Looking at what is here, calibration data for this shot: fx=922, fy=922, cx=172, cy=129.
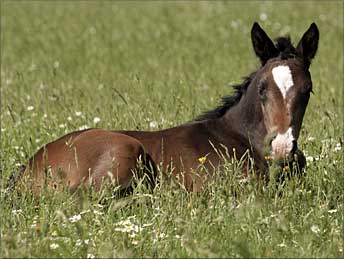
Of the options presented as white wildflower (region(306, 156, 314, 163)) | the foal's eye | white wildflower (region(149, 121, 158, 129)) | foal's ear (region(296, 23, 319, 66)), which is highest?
foal's ear (region(296, 23, 319, 66))

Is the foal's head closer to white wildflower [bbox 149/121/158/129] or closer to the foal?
the foal

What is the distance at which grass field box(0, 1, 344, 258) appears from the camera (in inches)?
212

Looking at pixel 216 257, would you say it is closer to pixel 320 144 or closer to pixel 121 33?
pixel 320 144

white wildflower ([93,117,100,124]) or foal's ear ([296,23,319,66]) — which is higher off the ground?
foal's ear ([296,23,319,66])

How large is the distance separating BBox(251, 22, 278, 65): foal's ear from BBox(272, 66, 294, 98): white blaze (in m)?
0.42

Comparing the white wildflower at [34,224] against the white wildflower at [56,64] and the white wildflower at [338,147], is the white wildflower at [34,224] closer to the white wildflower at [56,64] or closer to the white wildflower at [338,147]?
the white wildflower at [338,147]

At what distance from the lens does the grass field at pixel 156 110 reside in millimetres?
5383

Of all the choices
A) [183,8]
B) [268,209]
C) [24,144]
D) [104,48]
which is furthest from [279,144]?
[183,8]

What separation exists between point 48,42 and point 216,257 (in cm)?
1484

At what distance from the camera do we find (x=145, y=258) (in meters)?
5.22

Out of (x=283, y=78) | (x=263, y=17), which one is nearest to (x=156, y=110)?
(x=283, y=78)

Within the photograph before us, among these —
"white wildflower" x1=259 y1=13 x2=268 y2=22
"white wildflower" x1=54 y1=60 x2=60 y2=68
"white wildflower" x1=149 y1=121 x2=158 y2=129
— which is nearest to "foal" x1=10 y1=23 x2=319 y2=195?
"white wildflower" x1=149 y1=121 x2=158 y2=129

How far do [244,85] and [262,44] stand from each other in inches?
17.1

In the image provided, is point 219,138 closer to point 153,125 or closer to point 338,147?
point 338,147
